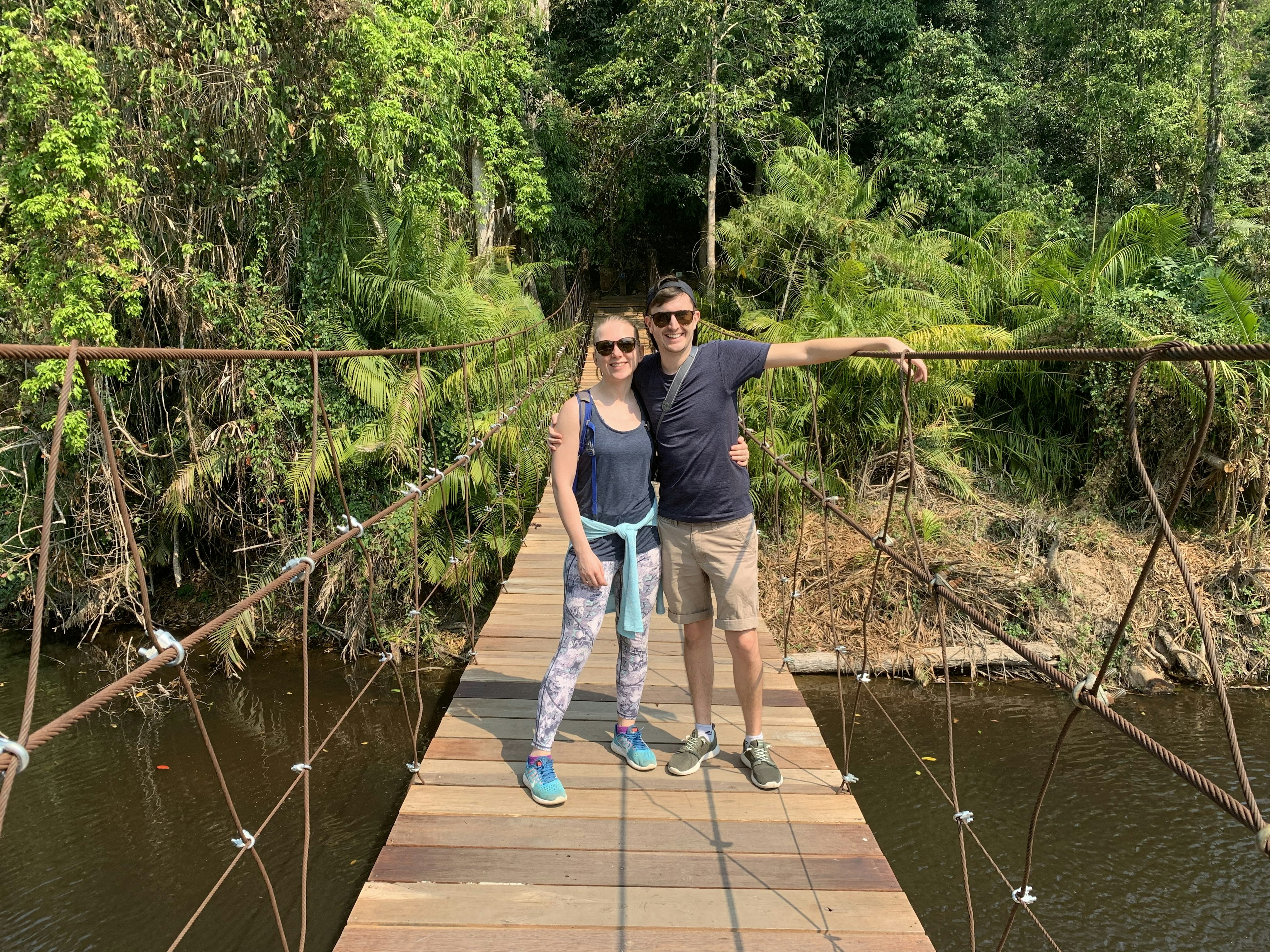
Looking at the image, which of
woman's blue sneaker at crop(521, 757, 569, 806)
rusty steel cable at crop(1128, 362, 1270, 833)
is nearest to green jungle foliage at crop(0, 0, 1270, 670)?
woman's blue sneaker at crop(521, 757, 569, 806)

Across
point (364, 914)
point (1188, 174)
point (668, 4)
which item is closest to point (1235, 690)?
point (364, 914)

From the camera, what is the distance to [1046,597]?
658 cm

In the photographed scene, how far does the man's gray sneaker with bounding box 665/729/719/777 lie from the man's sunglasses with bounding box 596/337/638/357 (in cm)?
122

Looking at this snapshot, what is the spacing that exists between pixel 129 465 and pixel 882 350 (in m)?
6.36

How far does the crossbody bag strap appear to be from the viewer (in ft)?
7.51

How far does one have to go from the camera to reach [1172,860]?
4336mm

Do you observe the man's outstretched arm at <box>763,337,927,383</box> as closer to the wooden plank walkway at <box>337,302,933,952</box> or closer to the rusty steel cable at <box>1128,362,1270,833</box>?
the rusty steel cable at <box>1128,362,1270,833</box>

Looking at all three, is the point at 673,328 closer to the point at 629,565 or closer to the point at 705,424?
the point at 705,424

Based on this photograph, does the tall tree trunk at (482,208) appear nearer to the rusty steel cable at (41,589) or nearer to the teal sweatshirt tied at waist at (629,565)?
the teal sweatshirt tied at waist at (629,565)

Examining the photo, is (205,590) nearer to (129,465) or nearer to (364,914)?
(129,465)

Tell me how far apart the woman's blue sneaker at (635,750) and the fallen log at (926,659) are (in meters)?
3.67

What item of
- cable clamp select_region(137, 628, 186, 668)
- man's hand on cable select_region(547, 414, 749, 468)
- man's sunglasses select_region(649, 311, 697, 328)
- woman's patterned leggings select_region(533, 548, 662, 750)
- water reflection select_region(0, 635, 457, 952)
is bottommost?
water reflection select_region(0, 635, 457, 952)

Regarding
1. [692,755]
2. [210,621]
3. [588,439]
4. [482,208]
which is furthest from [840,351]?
[482,208]

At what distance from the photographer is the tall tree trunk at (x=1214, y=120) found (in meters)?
9.73
